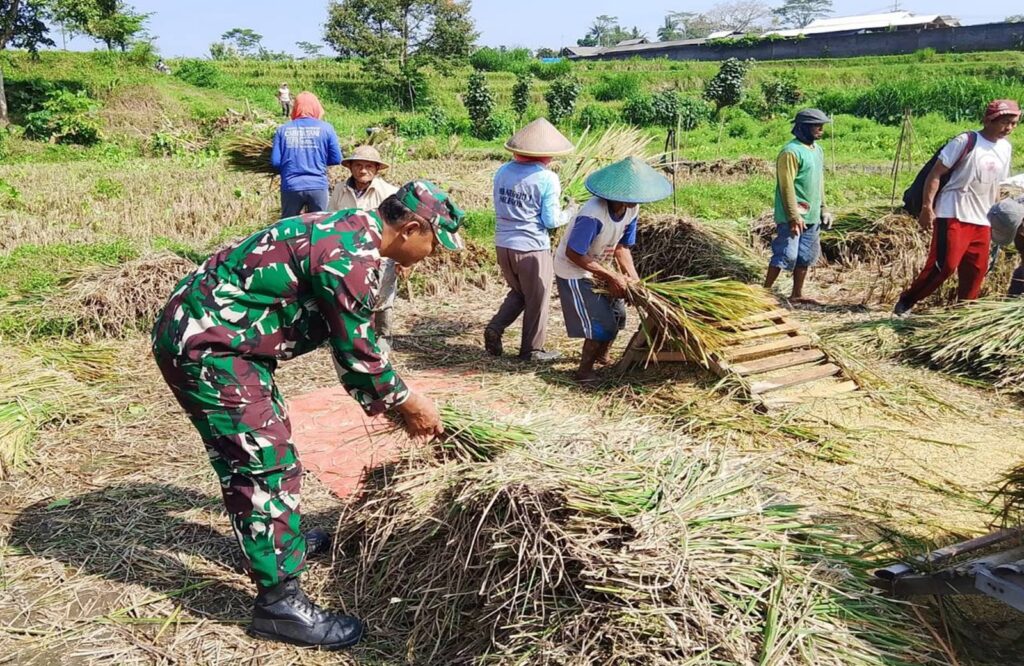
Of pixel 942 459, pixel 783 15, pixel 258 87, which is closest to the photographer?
pixel 942 459

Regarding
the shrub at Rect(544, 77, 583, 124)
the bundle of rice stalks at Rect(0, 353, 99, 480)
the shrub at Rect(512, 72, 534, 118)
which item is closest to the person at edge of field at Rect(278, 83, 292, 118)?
the shrub at Rect(512, 72, 534, 118)

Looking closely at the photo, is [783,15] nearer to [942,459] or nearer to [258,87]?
[258,87]

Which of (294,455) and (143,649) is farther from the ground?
(294,455)

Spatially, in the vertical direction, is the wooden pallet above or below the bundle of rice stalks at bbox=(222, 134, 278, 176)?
below

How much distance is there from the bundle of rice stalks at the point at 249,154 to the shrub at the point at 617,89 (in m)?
23.9

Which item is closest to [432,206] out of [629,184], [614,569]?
[614,569]

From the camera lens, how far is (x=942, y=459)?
13.0 feet

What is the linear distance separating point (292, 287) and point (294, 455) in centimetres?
59

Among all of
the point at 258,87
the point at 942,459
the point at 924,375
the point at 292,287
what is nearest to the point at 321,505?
the point at 292,287

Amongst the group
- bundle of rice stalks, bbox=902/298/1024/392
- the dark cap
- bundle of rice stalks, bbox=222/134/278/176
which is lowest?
bundle of rice stalks, bbox=902/298/1024/392

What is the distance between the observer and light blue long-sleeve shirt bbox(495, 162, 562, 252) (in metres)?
5.18

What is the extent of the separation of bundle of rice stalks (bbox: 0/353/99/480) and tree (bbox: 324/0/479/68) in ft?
92.2

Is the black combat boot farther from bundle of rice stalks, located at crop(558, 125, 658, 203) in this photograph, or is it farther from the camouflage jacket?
bundle of rice stalks, located at crop(558, 125, 658, 203)

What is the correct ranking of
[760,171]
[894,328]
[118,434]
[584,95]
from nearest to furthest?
[118,434]
[894,328]
[760,171]
[584,95]
